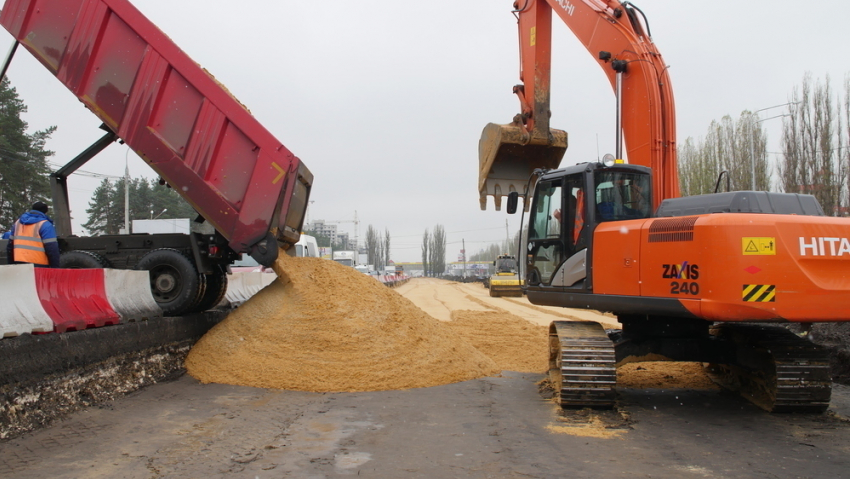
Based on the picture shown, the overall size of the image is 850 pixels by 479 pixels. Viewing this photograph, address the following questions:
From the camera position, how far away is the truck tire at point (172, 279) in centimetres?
880

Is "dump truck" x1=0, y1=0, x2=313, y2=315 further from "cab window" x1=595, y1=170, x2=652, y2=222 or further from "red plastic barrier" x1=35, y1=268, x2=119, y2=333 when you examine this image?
"cab window" x1=595, y1=170, x2=652, y2=222

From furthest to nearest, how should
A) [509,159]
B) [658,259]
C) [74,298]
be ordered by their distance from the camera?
[509,159]
[74,298]
[658,259]

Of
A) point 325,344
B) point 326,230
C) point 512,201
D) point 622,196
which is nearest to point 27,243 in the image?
point 325,344

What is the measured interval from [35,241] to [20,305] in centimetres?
230

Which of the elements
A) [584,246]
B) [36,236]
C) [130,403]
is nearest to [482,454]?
[584,246]

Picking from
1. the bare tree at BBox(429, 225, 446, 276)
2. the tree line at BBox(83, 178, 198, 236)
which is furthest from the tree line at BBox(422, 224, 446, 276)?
the tree line at BBox(83, 178, 198, 236)

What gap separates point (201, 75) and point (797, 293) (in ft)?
23.5

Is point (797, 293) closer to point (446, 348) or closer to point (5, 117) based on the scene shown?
point (446, 348)

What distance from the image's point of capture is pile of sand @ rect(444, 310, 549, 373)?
385 inches

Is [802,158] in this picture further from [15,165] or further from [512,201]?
[15,165]

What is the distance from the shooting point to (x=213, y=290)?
998 cm

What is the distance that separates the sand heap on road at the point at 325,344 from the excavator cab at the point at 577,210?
172 cm

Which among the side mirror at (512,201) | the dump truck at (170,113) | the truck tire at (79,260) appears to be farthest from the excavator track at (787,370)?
the truck tire at (79,260)

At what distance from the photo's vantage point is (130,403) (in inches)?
251
